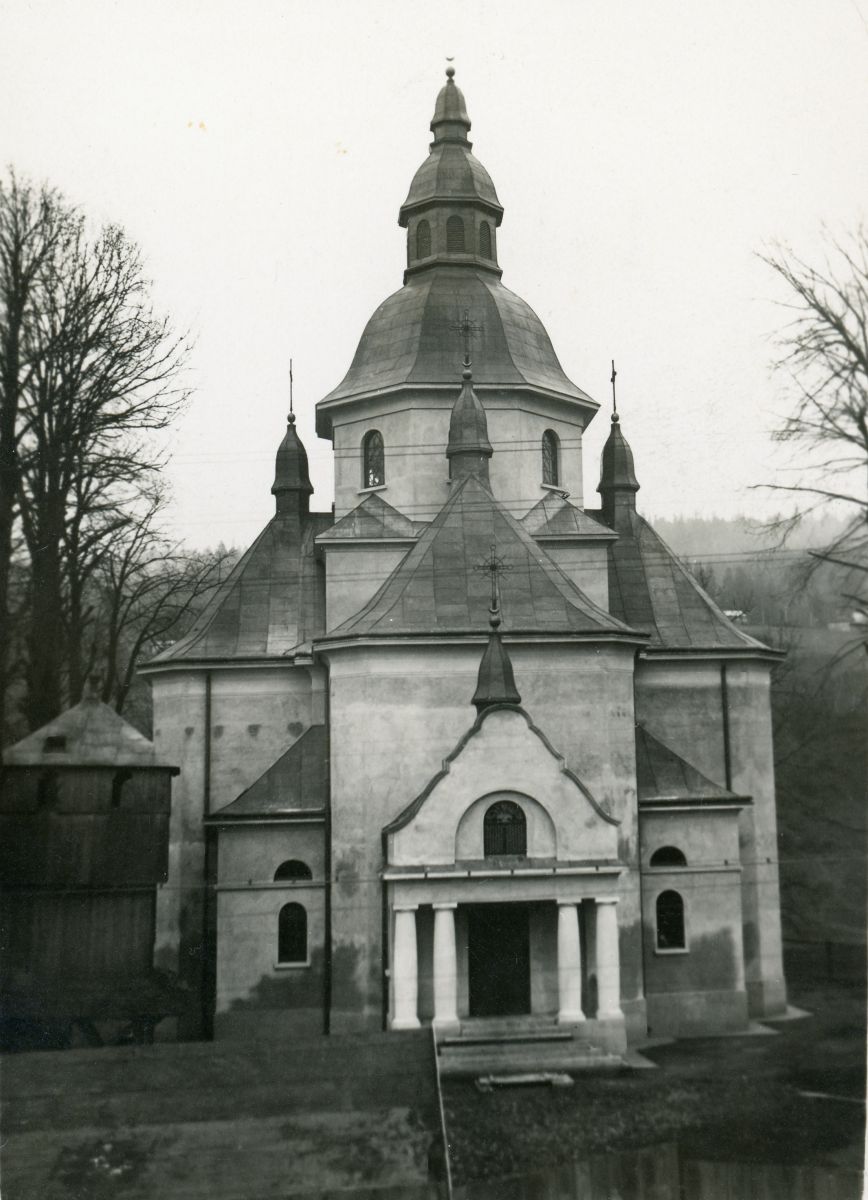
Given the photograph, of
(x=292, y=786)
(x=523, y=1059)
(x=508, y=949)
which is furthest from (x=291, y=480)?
(x=523, y=1059)

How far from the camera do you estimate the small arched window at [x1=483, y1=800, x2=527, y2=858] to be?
68.8 ft

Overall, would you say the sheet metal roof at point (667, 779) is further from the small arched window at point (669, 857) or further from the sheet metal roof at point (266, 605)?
the sheet metal roof at point (266, 605)

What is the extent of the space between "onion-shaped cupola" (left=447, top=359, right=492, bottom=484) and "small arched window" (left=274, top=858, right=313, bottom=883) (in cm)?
857

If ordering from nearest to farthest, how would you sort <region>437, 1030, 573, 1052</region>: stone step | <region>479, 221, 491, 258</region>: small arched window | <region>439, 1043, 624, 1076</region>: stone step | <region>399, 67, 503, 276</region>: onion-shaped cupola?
<region>439, 1043, 624, 1076</region>: stone step → <region>437, 1030, 573, 1052</region>: stone step → <region>399, 67, 503, 276</region>: onion-shaped cupola → <region>479, 221, 491, 258</region>: small arched window

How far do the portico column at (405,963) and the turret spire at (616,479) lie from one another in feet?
40.8

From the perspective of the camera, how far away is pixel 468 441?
85.1 ft

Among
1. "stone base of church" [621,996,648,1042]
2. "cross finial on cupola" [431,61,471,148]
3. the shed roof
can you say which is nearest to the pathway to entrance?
the shed roof

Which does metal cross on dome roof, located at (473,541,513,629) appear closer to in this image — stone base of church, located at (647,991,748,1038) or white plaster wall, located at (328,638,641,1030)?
white plaster wall, located at (328,638,641,1030)

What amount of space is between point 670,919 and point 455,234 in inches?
690

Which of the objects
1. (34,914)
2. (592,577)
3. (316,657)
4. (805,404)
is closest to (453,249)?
(592,577)

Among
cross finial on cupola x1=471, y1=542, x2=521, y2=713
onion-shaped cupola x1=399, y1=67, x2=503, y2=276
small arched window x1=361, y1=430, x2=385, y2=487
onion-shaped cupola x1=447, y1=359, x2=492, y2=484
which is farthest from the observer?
onion-shaped cupola x1=399, y1=67, x2=503, y2=276

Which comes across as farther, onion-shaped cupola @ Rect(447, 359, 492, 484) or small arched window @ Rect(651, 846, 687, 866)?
onion-shaped cupola @ Rect(447, 359, 492, 484)

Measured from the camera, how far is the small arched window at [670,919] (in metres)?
23.4

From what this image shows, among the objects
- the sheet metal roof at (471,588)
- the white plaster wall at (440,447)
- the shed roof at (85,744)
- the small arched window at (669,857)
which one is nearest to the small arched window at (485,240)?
the white plaster wall at (440,447)
